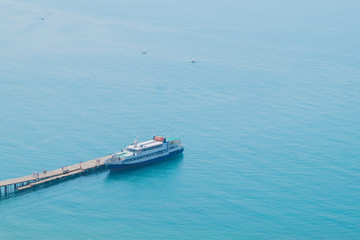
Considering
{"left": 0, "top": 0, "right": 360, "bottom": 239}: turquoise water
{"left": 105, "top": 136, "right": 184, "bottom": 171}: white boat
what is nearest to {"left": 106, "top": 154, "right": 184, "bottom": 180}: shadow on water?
{"left": 0, "top": 0, "right": 360, "bottom": 239}: turquoise water


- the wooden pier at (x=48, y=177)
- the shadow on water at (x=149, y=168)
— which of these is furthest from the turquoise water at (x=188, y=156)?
the wooden pier at (x=48, y=177)

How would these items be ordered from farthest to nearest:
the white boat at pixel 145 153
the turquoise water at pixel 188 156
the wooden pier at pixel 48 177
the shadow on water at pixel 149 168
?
the white boat at pixel 145 153, the shadow on water at pixel 149 168, the wooden pier at pixel 48 177, the turquoise water at pixel 188 156

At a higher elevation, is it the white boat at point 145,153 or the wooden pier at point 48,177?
the white boat at point 145,153

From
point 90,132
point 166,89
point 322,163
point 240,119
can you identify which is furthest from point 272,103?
Result: point 90,132

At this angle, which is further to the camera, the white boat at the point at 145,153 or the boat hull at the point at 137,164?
the white boat at the point at 145,153

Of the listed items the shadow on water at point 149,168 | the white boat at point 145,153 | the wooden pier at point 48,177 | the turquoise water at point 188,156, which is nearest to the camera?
the turquoise water at point 188,156

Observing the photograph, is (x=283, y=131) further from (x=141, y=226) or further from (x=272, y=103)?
(x=141, y=226)

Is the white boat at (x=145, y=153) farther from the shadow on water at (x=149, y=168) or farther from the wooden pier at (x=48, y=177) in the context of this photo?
the wooden pier at (x=48, y=177)
